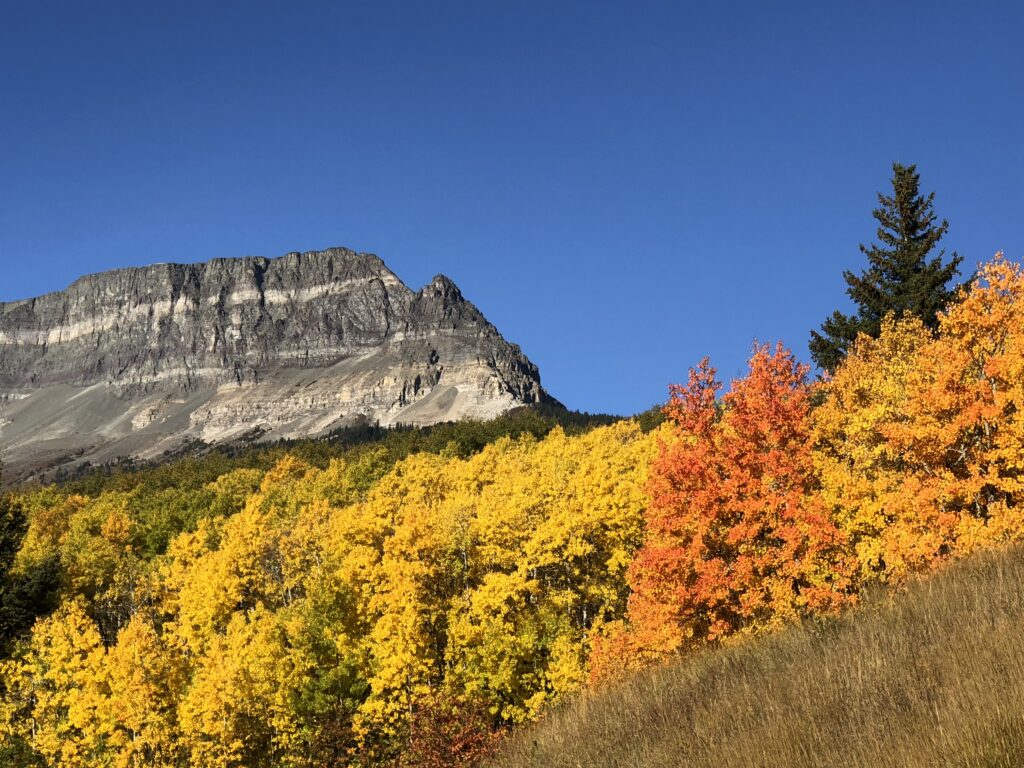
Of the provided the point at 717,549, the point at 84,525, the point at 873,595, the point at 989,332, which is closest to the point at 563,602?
the point at 717,549

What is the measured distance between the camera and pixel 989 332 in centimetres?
2809

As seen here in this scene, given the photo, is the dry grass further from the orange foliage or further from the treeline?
the treeline

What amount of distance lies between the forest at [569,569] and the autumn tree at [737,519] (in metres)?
0.10

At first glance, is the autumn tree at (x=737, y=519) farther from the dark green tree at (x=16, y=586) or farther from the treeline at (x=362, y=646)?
the dark green tree at (x=16, y=586)

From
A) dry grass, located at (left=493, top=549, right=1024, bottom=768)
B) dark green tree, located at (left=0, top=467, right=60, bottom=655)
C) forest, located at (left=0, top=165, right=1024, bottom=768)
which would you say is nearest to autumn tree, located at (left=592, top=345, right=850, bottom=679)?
forest, located at (left=0, top=165, right=1024, bottom=768)

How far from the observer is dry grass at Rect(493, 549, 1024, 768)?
7.68 meters

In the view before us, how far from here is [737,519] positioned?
28516 mm

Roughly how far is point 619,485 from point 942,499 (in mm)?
19437

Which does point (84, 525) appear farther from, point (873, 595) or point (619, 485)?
point (873, 595)

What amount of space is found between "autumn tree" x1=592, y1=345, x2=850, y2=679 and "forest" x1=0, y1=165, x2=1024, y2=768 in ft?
0.33

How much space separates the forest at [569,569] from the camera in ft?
87.7

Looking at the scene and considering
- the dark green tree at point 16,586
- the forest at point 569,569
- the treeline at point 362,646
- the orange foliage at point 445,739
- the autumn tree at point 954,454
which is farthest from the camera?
the dark green tree at point 16,586

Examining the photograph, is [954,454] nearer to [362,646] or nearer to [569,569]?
[569,569]

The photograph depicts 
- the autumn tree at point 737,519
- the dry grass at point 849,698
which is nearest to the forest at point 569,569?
the autumn tree at point 737,519
